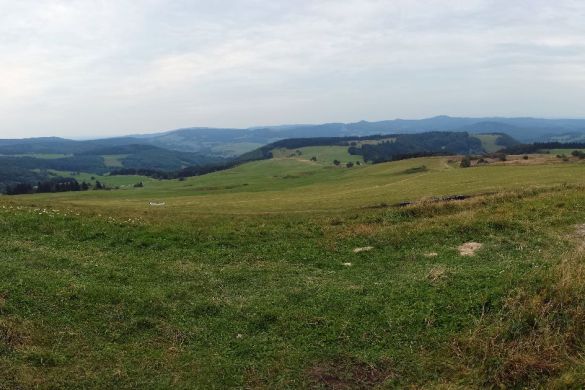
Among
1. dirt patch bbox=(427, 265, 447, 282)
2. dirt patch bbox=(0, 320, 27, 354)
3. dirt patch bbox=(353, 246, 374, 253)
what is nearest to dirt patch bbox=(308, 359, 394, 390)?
dirt patch bbox=(427, 265, 447, 282)

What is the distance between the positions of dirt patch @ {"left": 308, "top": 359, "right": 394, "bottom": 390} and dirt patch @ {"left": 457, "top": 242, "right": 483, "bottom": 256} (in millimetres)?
8238

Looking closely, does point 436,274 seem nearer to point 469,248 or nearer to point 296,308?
point 296,308

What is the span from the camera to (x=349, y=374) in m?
10.0

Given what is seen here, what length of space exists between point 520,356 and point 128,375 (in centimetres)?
819

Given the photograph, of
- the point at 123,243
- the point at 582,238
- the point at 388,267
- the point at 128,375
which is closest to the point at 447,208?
the point at 582,238

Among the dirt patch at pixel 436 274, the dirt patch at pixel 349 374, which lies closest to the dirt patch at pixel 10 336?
the dirt patch at pixel 349 374

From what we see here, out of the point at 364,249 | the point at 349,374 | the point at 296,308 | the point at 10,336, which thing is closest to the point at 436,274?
the point at 296,308

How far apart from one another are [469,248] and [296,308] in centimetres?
834

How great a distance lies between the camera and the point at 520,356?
9.80 m

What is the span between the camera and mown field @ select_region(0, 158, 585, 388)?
9953mm

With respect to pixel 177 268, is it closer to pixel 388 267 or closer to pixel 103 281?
pixel 103 281

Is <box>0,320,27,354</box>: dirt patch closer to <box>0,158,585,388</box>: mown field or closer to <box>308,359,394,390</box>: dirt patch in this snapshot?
<box>0,158,585,388</box>: mown field

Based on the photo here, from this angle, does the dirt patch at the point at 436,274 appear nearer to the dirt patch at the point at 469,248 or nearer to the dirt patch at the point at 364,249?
the dirt patch at the point at 469,248

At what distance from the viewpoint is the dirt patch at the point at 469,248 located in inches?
677
